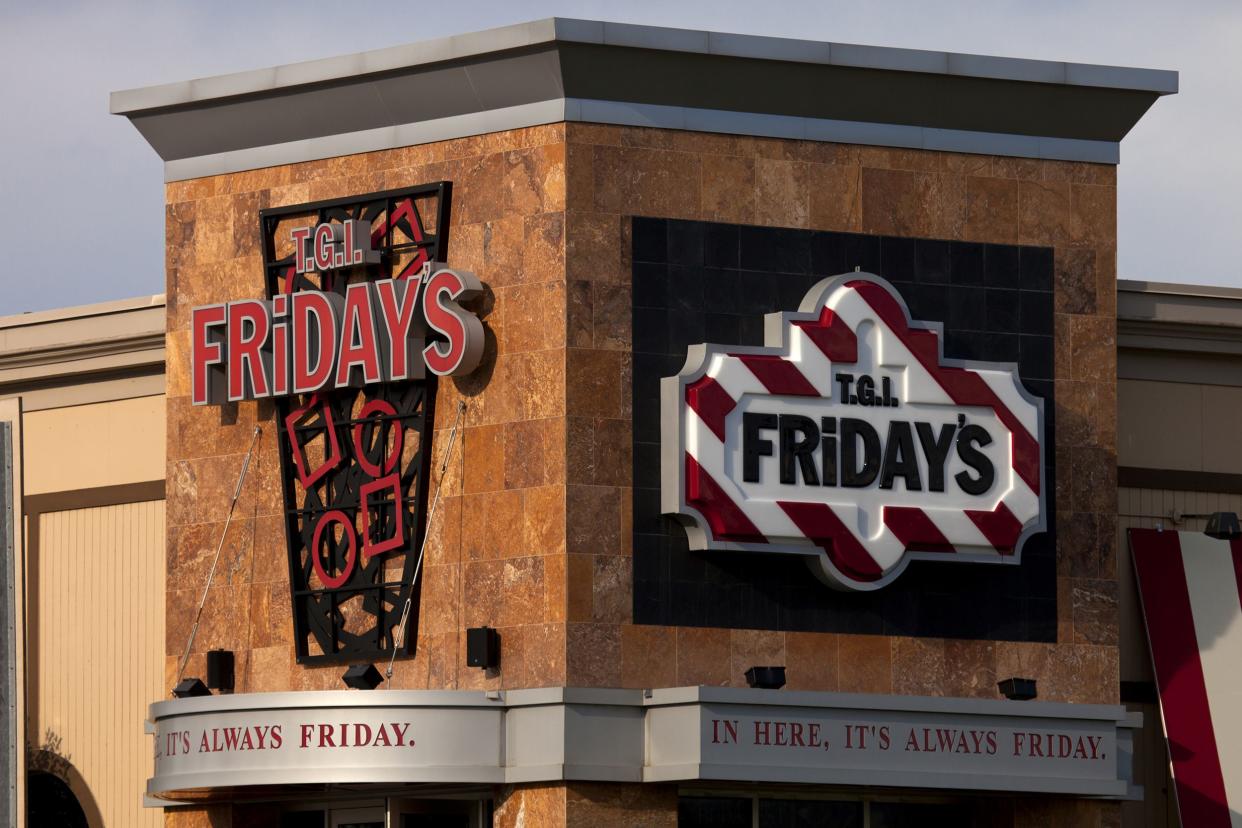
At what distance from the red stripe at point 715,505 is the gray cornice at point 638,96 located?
151 inches

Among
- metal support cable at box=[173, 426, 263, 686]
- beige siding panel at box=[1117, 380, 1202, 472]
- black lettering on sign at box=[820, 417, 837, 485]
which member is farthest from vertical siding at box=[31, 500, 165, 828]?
beige siding panel at box=[1117, 380, 1202, 472]

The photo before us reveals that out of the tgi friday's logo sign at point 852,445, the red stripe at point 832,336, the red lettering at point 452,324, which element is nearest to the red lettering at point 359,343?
the red lettering at point 452,324

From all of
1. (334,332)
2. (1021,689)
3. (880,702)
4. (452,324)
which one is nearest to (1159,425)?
(1021,689)

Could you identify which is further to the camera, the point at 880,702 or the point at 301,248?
the point at 301,248

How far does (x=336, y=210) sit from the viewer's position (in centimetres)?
3116

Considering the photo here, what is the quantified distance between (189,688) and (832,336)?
26.2ft

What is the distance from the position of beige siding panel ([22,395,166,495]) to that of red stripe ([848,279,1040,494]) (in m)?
9.70

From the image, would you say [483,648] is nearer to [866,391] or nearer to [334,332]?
[334,332]

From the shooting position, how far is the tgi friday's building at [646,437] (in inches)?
1142

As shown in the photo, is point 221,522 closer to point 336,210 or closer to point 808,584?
point 336,210

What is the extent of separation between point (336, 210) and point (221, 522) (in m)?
3.79

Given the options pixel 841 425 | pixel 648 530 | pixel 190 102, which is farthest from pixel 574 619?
pixel 190 102

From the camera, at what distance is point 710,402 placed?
96.3 feet

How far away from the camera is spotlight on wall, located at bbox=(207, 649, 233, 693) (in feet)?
102
